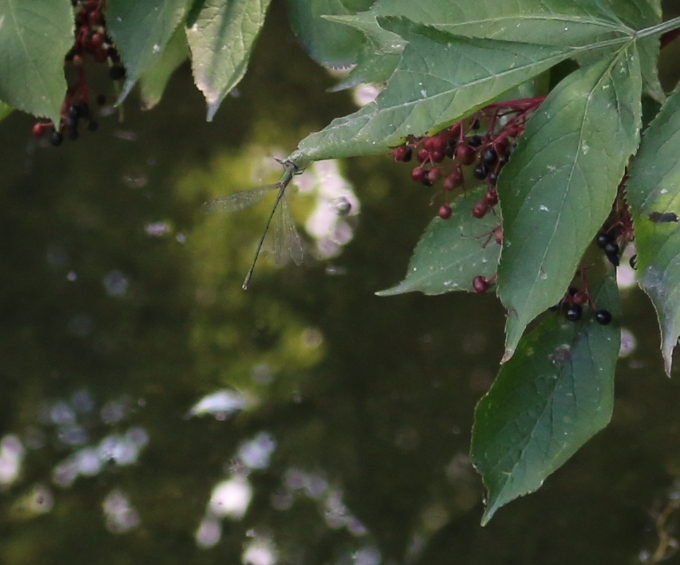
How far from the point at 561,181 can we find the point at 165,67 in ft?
1.35

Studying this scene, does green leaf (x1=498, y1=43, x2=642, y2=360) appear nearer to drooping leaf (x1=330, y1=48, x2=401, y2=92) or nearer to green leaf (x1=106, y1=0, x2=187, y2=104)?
drooping leaf (x1=330, y1=48, x2=401, y2=92)

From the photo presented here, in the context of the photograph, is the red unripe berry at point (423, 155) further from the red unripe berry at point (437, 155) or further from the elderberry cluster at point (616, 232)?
the elderberry cluster at point (616, 232)

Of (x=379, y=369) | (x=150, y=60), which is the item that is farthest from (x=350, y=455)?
(x=150, y=60)

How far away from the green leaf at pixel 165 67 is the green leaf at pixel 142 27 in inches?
3.5

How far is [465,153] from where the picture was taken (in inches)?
21.1

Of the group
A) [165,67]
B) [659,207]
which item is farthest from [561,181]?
[165,67]

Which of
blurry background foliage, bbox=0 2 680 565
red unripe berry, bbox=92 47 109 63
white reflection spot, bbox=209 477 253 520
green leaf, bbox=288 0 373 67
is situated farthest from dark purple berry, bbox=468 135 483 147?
white reflection spot, bbox=209 477 253 520

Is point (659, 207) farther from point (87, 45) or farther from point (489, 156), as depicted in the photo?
point (87, 45)

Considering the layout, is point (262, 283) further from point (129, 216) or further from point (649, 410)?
point (649, 410)

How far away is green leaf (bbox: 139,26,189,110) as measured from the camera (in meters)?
0.67

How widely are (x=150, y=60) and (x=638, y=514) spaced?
974 millimetres

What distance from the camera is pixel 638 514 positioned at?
1.18 metres

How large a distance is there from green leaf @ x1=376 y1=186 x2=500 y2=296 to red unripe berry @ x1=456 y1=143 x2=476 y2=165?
0.15 ft

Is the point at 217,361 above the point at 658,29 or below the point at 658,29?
below
